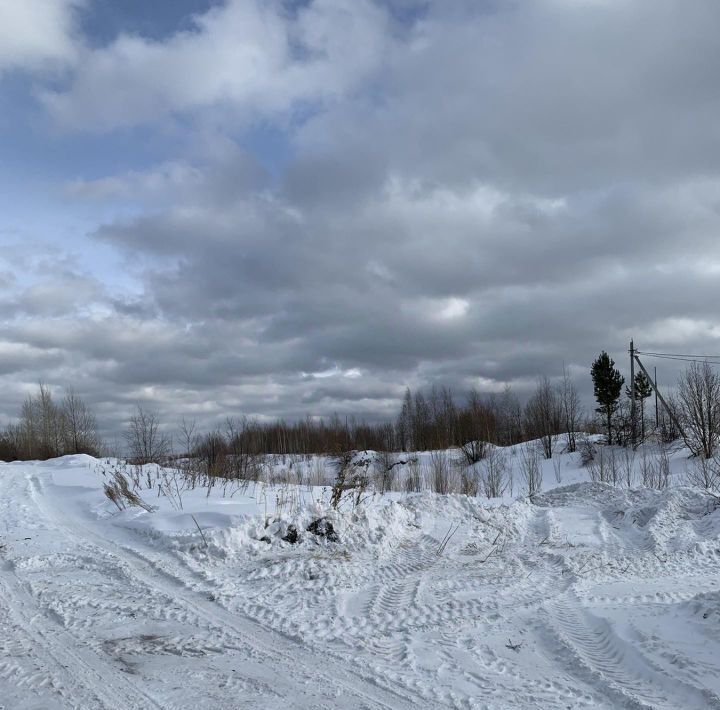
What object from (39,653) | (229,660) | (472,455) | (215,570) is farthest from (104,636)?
(472,455)

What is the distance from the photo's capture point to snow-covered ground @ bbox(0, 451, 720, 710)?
14.3ft

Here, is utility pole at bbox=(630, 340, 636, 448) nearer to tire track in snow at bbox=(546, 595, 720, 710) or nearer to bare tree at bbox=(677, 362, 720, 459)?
bare tree at bbox=(677, 362, 720, 459)

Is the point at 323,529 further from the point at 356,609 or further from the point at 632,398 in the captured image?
the point at 632,398

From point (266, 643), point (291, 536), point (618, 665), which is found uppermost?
point (291, 536)

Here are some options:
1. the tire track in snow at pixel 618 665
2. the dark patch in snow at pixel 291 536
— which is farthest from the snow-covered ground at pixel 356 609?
the dark patch in snow at pixel 291 536

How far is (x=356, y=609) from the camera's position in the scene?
6.28m

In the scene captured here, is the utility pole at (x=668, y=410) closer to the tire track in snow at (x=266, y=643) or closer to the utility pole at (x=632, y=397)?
the utility pole at (x=632, y=397)

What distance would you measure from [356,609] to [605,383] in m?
36.0

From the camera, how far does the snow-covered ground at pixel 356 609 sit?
4.34 metres

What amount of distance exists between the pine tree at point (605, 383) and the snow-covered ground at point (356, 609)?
27.6 meters

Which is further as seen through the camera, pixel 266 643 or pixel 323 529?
pixel 323 529

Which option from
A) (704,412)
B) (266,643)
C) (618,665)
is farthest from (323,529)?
(704,412)

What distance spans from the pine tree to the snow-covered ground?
90.6 ft

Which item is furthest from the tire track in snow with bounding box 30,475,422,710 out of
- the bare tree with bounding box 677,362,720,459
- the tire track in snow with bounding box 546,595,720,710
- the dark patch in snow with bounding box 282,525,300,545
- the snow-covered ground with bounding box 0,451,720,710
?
the bare tree with bounding box 677,362,720,459
